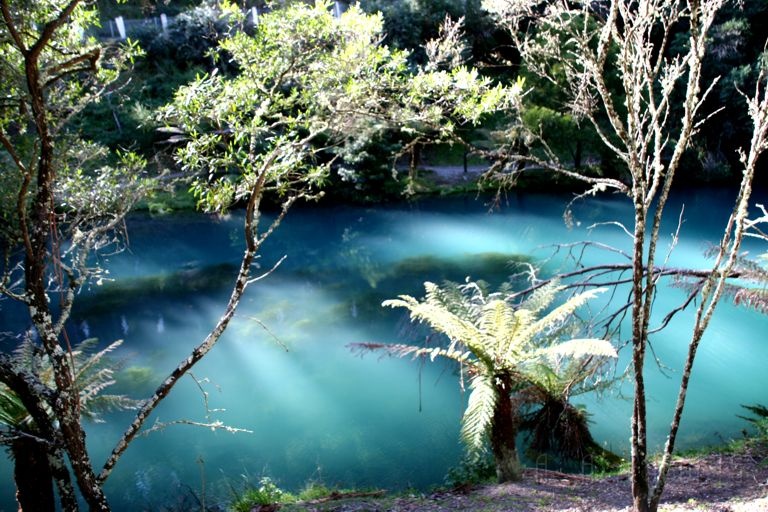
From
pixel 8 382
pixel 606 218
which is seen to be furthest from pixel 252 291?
pixel 606 218

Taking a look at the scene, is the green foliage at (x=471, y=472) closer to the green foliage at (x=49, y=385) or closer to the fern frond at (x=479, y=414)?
the fern frond at (x=479, y=414)

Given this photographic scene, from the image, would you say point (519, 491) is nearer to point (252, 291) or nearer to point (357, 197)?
point (252, 291)

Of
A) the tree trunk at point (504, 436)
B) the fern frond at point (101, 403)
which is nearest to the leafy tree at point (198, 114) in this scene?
the fern frond at point (101, 403)

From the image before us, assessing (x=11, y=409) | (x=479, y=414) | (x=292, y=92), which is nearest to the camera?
(x=292, y=92)

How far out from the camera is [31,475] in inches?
142

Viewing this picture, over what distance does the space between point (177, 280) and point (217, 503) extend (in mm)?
6883

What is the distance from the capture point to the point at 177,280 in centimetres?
1084

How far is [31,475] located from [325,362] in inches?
155

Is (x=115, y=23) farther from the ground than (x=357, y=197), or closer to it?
farther from the ground

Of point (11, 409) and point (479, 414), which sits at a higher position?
point (11, 409)

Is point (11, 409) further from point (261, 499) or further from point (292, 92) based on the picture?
point (292, 92)

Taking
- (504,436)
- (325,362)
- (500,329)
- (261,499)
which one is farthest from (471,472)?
(325,362)

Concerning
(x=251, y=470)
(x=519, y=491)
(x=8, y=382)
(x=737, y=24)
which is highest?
(x=737, y=24)

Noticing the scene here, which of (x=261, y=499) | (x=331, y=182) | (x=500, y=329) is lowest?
(x=261, y=499)
